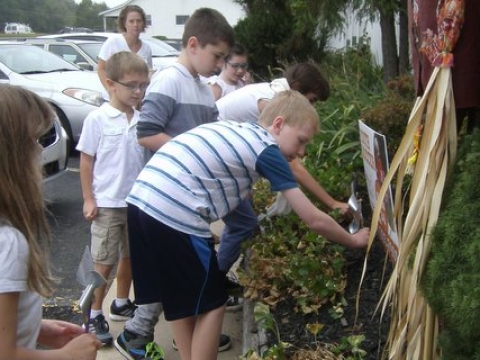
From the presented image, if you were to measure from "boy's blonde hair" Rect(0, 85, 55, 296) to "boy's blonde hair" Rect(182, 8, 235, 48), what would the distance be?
1947mm

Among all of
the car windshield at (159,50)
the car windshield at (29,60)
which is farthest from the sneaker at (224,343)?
the car windshield at (159,50)

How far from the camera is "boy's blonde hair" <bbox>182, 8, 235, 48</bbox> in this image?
3777mm

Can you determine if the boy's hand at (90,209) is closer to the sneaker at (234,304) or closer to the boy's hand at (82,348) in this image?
the sneaker at (234,304)

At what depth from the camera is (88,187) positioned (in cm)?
401

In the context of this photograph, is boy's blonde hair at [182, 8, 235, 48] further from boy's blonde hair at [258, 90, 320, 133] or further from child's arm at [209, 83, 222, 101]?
child's arm at [209, 83, 222, 101]

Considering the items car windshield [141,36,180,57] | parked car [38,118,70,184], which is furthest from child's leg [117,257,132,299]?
car windshield [141,36,180,57]

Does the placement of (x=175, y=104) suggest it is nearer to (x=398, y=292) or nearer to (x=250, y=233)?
(x=250, y=233)

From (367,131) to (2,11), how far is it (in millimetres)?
69036

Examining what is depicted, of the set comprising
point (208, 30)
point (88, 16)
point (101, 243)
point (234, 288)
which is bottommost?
point (234, 288)

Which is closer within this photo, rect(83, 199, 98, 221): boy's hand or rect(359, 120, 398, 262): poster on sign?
rect(359, 120, 398, 262): poster on sign

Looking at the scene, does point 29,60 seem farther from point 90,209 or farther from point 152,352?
point 152,352

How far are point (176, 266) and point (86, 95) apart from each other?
697 cm

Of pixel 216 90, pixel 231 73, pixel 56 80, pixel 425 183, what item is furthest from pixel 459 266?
pixel 56 80

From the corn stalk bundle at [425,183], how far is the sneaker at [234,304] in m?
1.98
